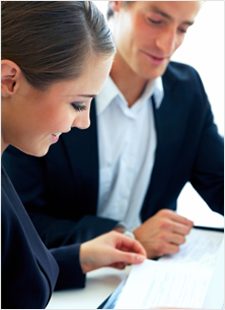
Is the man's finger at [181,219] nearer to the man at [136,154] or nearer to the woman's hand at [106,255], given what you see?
the man at [136,154]

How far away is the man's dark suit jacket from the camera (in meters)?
1.24

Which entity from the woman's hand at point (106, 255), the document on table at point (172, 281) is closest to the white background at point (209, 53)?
the document on table at point (172, 281)

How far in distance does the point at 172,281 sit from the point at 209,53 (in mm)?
1544

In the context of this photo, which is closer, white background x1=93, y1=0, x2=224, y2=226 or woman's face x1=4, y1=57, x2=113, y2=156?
woman's face x1=4, y1=57, x2=113, y2=156

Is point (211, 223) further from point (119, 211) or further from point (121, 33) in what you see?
point (121, 33)

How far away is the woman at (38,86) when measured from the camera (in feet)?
2.04

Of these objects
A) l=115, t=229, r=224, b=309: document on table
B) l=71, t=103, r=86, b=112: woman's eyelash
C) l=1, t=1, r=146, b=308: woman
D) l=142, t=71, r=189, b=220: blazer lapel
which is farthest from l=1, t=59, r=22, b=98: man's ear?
l=142, t=71, r=189, b=220: blazer lapel

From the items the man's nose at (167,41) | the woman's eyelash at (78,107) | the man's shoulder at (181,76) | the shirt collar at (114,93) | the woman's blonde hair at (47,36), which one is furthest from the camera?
the man's shoulder at (181,76)

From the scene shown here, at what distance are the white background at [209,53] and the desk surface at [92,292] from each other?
1253 mm

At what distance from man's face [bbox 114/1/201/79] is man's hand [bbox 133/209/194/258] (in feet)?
1.47

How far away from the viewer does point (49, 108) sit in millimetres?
691

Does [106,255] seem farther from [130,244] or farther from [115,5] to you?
[115,5]

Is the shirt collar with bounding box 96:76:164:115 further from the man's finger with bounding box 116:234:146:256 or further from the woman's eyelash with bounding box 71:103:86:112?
the woman's eyelash with bounding box 71:103:86:112

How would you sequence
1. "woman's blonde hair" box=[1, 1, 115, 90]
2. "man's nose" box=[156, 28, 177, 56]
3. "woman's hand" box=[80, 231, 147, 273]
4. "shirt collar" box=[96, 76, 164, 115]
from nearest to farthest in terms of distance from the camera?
"woman's blonde hair" box=[1, 1, 115, 90] → "woman's hand" box=[80, 231, 147, 273] → "man's nose" box=[156, 28, 177, 56] → "shirt collar" box=[96, 76, 164, 115]
